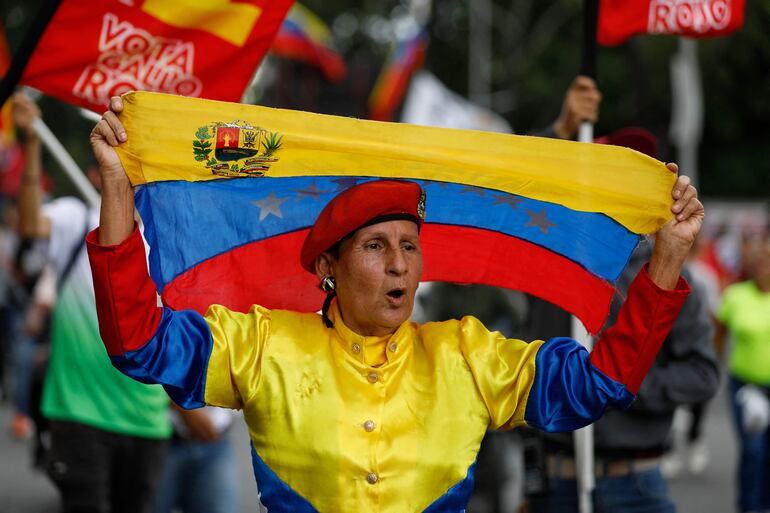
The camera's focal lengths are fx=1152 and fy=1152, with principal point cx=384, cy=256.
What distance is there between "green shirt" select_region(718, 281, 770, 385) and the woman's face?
573 cm

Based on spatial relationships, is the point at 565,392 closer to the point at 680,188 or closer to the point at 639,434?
the point at 680,188

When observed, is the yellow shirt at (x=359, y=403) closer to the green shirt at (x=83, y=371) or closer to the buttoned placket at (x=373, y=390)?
the buttoned placket at (x=373, y=390)

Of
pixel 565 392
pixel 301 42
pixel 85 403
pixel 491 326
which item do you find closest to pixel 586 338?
pixel 565 392

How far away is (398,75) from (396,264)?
1566 cm

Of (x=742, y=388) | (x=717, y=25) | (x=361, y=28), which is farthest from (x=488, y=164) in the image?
(x=361, y=28)

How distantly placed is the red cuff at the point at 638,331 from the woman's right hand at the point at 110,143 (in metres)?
1.34

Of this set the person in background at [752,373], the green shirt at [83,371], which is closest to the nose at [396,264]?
the green shirt at [83,371]

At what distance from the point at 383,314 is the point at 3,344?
12.0 metres

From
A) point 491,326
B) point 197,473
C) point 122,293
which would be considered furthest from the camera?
point 491,326

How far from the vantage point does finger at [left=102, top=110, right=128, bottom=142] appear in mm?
2959

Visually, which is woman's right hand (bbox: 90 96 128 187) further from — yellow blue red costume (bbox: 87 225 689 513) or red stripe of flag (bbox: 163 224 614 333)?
red stripe of flag (bbox: 163 224 614 333)

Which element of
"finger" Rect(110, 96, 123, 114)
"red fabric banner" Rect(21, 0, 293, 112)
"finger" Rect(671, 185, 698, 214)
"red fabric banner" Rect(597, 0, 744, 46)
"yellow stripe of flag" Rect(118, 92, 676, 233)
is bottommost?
"finger" Rect(671, 185, 698, 214)

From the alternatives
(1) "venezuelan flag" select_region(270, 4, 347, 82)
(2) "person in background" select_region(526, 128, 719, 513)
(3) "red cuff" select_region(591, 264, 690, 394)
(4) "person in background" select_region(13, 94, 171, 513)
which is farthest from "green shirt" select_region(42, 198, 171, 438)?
(1) "venezuelan flag" select_region(270, 4, 347, 82)

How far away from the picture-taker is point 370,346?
3.21 meters
